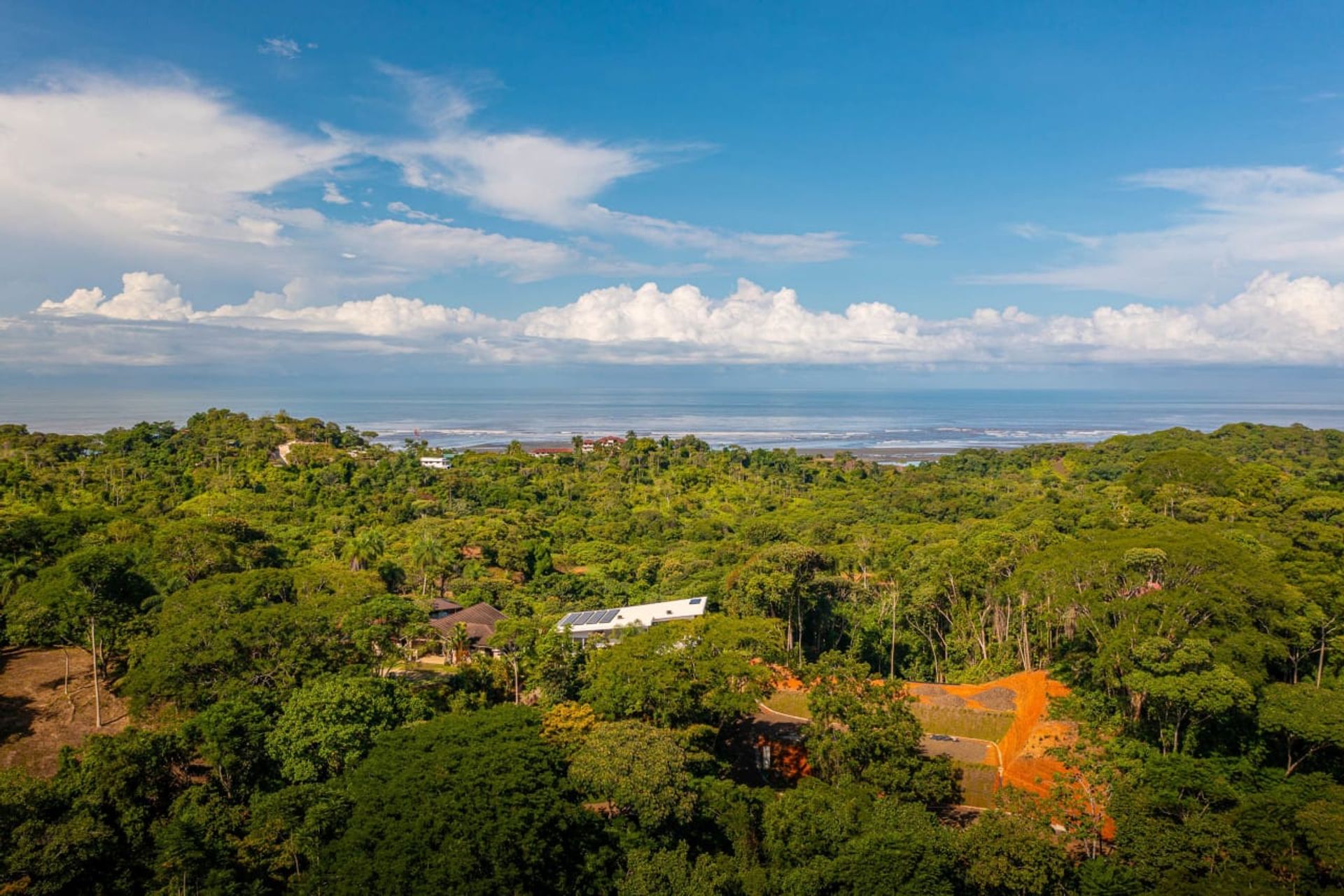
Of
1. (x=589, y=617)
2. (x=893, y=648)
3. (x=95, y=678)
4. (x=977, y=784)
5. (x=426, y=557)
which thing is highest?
(x=95, y=678)

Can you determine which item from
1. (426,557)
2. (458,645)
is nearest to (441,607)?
(426,557)

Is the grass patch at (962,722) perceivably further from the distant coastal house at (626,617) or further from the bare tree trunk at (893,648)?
the distant coastal house at (626,617)

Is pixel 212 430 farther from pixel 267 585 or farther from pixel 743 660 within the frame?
pixel 743 660

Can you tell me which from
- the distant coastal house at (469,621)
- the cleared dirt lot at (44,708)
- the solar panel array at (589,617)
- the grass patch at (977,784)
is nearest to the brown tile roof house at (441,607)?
the distant coastal house at (469,621)

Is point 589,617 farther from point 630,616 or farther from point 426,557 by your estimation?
point 426,557

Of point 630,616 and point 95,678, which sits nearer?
point 95,678

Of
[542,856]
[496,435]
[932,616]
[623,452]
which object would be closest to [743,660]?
[542,856]

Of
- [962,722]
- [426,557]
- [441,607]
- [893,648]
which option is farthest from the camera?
[426,557]

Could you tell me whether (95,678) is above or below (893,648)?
above
